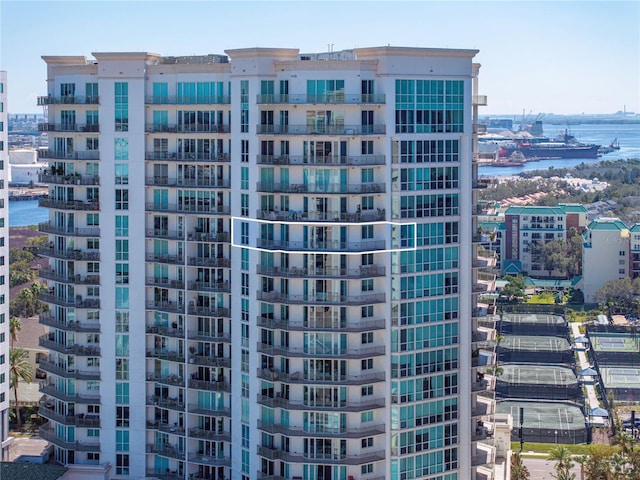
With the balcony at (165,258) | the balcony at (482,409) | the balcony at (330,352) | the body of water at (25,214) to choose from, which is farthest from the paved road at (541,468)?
the body of water at (25,214)

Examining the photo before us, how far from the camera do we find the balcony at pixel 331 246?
39.8 meters

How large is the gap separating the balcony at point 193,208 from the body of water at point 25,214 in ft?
373

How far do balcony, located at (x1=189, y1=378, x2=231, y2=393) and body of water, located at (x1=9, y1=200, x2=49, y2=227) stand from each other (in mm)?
114377

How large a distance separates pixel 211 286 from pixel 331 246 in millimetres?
5144

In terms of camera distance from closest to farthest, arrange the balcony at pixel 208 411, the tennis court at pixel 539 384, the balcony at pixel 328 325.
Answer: the balcony at pixel 328 325
the balcony at pixel 208 411
the tennis court at pixel 539 384

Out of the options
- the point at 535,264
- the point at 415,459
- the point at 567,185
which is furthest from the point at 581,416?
the point at 567,185

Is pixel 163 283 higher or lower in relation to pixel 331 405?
higher

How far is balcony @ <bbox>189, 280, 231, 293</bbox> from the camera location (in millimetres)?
41969

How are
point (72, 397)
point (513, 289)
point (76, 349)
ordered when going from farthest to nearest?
point (513, 289)
point (72, 397)
point (76, 349)

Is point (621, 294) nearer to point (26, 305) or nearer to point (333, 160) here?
point (26, 305)

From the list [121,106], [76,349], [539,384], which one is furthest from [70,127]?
[539,384]

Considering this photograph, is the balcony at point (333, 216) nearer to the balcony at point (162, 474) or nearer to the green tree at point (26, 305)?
the balcony at point (162, 474)

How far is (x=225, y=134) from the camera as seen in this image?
4153cm

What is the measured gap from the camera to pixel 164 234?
4275 cm
